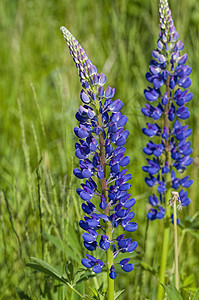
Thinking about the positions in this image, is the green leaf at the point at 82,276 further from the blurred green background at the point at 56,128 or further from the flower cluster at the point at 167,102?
the flower cluster at the point at 167,102

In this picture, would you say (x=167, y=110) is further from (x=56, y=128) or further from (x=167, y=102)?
(x=56, y=128)

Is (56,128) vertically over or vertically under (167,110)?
over

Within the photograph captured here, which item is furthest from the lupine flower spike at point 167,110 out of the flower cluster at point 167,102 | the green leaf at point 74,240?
the green leaf at point 74,240

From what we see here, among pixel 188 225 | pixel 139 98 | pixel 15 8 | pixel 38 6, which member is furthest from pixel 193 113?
pixel 15 8

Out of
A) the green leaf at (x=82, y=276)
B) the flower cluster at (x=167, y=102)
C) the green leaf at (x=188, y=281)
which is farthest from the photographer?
the green leaf at (x=188, y=281)

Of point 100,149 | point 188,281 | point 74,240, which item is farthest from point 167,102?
point 188,281

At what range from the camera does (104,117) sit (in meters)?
1.38

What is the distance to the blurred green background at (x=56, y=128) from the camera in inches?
76.9

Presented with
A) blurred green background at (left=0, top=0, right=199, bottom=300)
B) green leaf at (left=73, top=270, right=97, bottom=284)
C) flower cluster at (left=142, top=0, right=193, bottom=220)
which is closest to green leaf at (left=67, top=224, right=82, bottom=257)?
blurred green background at (left=0, top=0, right=199, bottom=300)

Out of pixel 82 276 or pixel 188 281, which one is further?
pixel 188 281

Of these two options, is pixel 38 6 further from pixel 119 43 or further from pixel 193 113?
pixel 193 113

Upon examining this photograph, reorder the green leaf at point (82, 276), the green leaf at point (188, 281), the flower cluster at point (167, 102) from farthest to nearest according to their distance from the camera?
the green leaf at point (188, 281) < the flower cluster at point (167, 102) < the green leaf at point (82, 276)

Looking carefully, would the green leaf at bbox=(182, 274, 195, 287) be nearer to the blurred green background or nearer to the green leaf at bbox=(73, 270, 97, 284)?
the blurred green background

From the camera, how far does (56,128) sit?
316 centimetres
